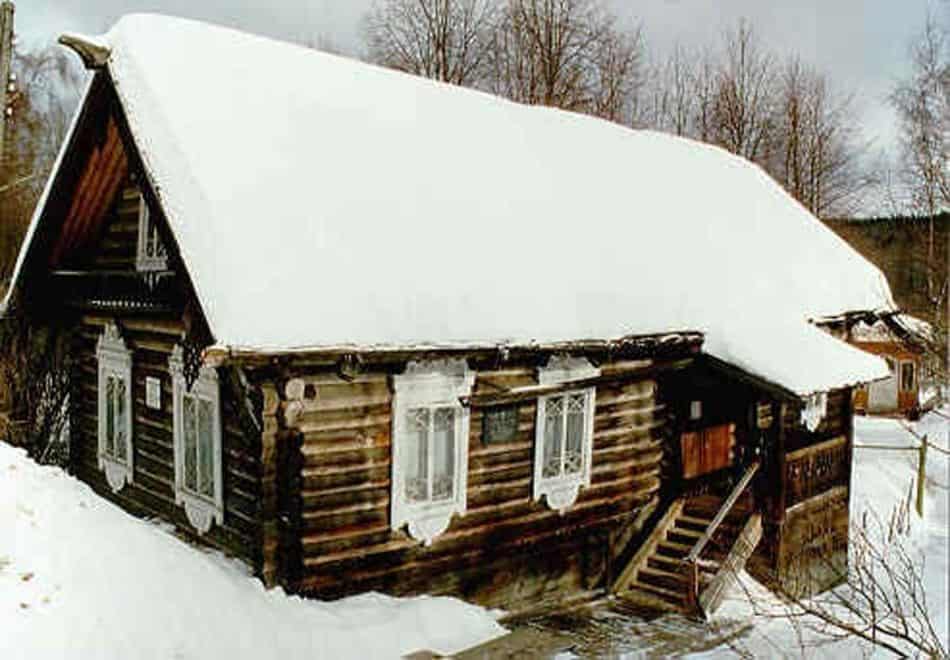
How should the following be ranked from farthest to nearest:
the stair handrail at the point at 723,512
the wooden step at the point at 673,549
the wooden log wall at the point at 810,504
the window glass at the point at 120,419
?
the wooden log wall at the point at 810,504 → the wooden step at the point at 673,549 → the window glass at the point at 120,419 → the stair handrail at the point at 723,512

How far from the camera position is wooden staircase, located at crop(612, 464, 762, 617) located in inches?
455

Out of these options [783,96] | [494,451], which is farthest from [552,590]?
[783,96]

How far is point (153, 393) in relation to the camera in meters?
11.1

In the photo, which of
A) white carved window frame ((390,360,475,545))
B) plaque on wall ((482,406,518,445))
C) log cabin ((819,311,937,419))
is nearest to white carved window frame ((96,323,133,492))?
white carved window frame ((390,360,475,545))

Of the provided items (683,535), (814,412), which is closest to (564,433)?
(683,535)

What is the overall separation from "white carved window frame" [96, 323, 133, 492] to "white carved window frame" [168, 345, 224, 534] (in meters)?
1.50

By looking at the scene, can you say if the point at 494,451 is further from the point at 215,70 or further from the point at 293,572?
the point at 215,70

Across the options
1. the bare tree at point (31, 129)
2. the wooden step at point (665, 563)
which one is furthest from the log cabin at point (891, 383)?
the bare tree at point (31, 129)

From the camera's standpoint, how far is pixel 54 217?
1159 cm

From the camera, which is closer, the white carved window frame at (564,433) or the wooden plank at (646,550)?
the white carved window frame at (564,433)

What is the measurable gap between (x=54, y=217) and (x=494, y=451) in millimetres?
6813

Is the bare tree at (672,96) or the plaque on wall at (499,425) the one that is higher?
the bare tree at (672,96)

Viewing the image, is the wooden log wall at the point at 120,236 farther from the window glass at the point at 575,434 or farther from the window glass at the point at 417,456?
the window glass at the point at 575,434

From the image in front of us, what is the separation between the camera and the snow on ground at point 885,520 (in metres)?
10.3
